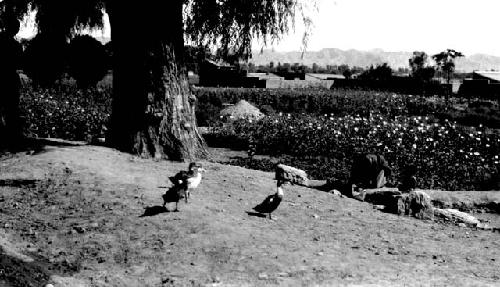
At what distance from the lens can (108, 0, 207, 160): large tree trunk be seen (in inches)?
427

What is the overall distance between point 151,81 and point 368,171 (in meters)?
4.50

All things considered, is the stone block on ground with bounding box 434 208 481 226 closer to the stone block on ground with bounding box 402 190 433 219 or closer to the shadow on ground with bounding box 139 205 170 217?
the stone block on ground with bounding box 402 190 433 219

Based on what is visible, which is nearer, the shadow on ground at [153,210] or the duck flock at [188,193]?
the duck flock at [188,193]

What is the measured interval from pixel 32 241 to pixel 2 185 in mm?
2237

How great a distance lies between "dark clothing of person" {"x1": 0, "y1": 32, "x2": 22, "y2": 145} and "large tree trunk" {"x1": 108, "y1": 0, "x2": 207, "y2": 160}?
76.9 inches

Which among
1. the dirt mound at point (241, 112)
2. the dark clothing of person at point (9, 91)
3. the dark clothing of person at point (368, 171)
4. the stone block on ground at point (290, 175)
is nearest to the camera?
the stone block on ground at point (290, 175)

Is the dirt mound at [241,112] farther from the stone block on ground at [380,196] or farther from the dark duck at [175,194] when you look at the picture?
the dark duck at [175,194]

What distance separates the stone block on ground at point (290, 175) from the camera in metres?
10.5

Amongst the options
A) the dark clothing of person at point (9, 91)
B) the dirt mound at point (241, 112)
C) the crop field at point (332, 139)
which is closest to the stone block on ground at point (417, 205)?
the crop field at point (332, 139)

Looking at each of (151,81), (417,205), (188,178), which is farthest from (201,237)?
(151,81)

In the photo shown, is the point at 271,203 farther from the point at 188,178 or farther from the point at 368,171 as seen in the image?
the point at 368,171

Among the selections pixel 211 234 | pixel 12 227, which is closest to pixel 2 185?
pixel 12 227

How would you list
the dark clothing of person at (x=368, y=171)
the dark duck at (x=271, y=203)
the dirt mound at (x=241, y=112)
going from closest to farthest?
the dark duck at (x=271, y=203)
the dark clothing of person at (x=368, y=171)
the dirt mound at (x=241, y=112)

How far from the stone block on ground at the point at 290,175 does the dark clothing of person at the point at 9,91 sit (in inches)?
209
